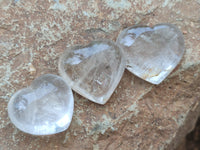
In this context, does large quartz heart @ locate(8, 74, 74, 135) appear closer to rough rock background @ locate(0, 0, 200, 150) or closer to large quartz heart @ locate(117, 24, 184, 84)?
rough rock background @ locate(0, 0, 200, 150)

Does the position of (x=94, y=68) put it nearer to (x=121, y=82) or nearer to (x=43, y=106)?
(x=121, y=82)

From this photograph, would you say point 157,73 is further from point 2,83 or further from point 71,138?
point 2,83

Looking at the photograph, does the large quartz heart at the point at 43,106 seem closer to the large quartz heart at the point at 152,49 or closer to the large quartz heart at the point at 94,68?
the large quartz heart at the point at 94,68

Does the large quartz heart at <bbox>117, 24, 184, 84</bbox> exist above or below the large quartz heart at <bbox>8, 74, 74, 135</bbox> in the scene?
above

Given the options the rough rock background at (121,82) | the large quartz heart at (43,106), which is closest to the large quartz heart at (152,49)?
the rough rock background at (121,82)

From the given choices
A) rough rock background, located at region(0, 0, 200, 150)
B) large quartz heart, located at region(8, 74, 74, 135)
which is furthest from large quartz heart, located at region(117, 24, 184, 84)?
large quartz heart, located at region(8, 74, 74, 135)
